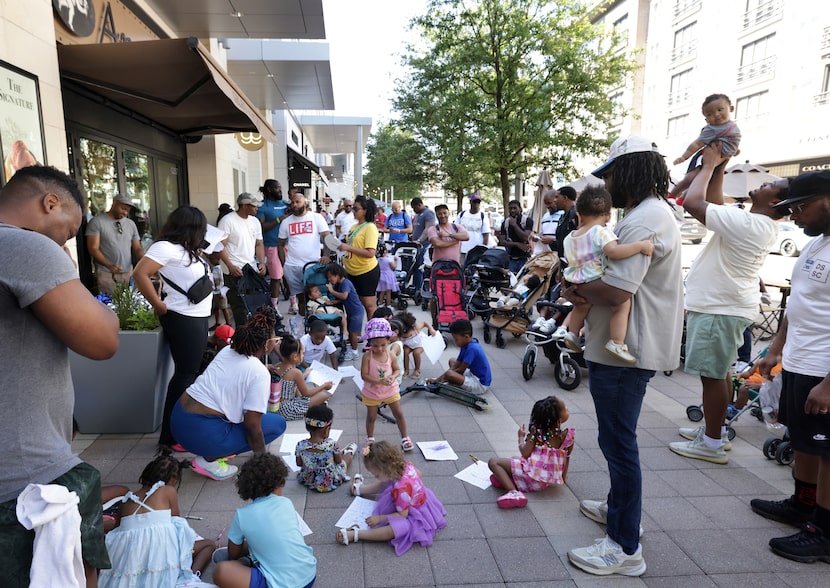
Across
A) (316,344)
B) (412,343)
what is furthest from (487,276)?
(316,344)

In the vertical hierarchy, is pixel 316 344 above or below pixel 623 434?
below

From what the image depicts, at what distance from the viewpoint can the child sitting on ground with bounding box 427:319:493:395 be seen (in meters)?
5.42

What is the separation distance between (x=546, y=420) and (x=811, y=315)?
5.52ft

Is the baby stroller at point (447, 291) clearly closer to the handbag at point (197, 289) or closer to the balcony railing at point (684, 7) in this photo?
the handbag at point (197, 289)

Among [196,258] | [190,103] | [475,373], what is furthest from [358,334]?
[190,103]

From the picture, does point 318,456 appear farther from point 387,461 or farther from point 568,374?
point 568,374

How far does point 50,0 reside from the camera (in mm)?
4781

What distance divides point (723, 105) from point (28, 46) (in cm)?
Answer: 582

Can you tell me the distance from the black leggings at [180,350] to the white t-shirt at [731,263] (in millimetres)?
3973

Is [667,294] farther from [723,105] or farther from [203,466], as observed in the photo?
[203,466]

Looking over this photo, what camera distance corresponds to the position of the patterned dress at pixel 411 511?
9.75 ft

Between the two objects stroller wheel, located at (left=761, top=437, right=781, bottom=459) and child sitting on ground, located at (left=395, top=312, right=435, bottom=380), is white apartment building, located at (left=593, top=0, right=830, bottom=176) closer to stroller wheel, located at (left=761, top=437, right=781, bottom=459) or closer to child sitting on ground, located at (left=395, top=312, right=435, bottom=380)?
child sitting on ground, located at (left=395, top=312, right=435, bottom=380)

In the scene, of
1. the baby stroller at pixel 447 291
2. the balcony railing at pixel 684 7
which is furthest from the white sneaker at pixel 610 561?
the balcony railing at pixel 684 7

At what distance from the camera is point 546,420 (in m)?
3.51
